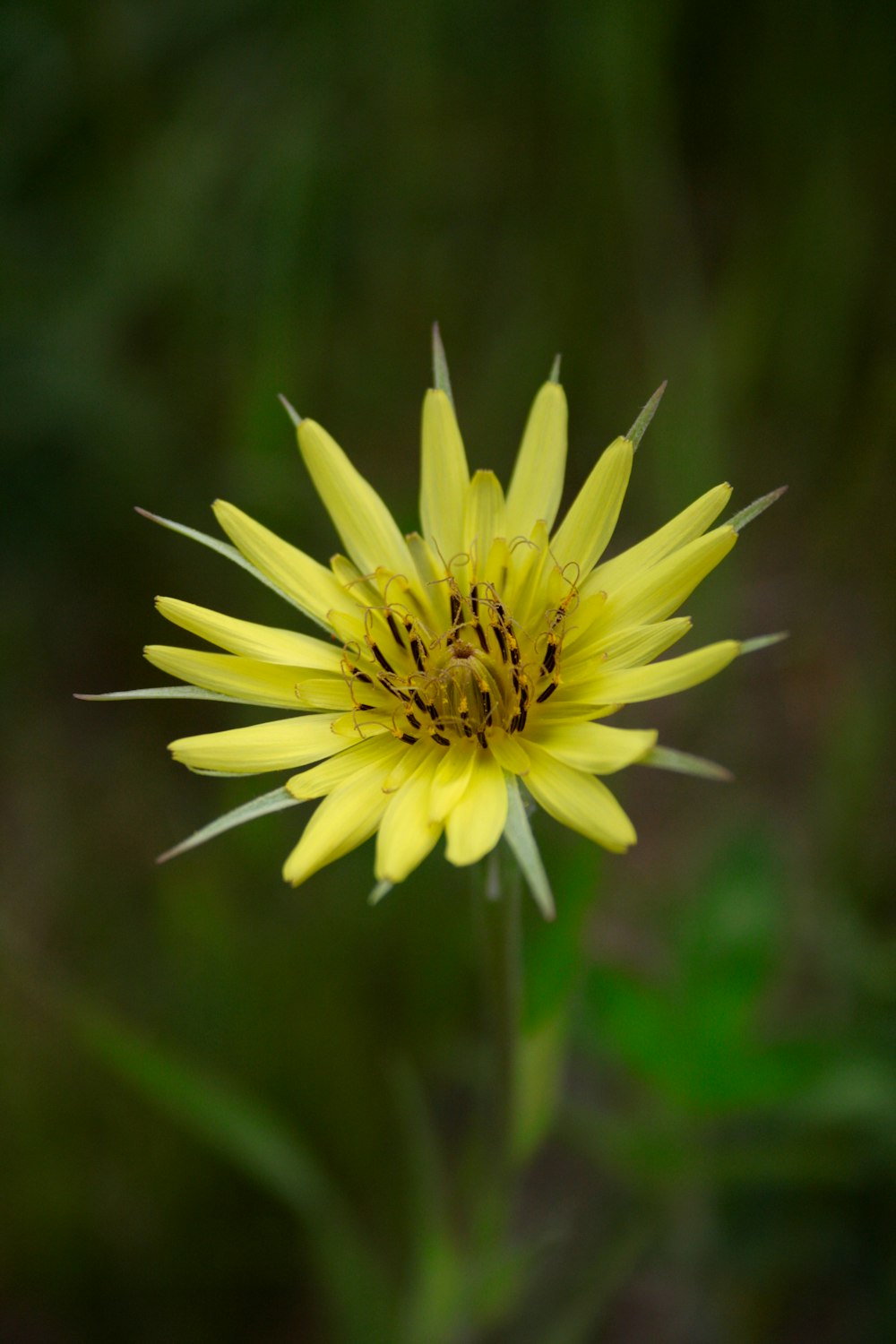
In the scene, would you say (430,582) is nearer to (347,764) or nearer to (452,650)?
(452,650)

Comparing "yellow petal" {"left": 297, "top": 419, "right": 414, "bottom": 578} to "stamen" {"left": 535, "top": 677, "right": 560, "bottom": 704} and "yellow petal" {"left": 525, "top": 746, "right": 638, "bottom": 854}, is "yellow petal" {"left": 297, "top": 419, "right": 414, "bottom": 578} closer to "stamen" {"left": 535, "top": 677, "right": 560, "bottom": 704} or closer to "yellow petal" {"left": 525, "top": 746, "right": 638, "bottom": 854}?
"stamen" {"left": 535, "top": 677, "right": 560, "bottom": 704}

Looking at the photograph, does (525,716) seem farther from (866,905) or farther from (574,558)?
(866,905)

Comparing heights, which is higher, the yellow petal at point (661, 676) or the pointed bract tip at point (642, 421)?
the pointed bract tip at point (642, 421)

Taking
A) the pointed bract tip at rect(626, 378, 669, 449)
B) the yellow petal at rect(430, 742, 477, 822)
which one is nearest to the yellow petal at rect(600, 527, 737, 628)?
the pointed bract tip at rect(626, 378, 669, 449)

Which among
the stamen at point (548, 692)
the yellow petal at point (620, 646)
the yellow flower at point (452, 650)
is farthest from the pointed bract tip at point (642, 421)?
the stamen at point (548, 692)

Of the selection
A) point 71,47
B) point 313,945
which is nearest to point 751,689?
point 313,945

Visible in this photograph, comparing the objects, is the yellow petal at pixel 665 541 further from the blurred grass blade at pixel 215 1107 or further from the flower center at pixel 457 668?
the blurred grass blade at pixel 215 1107
